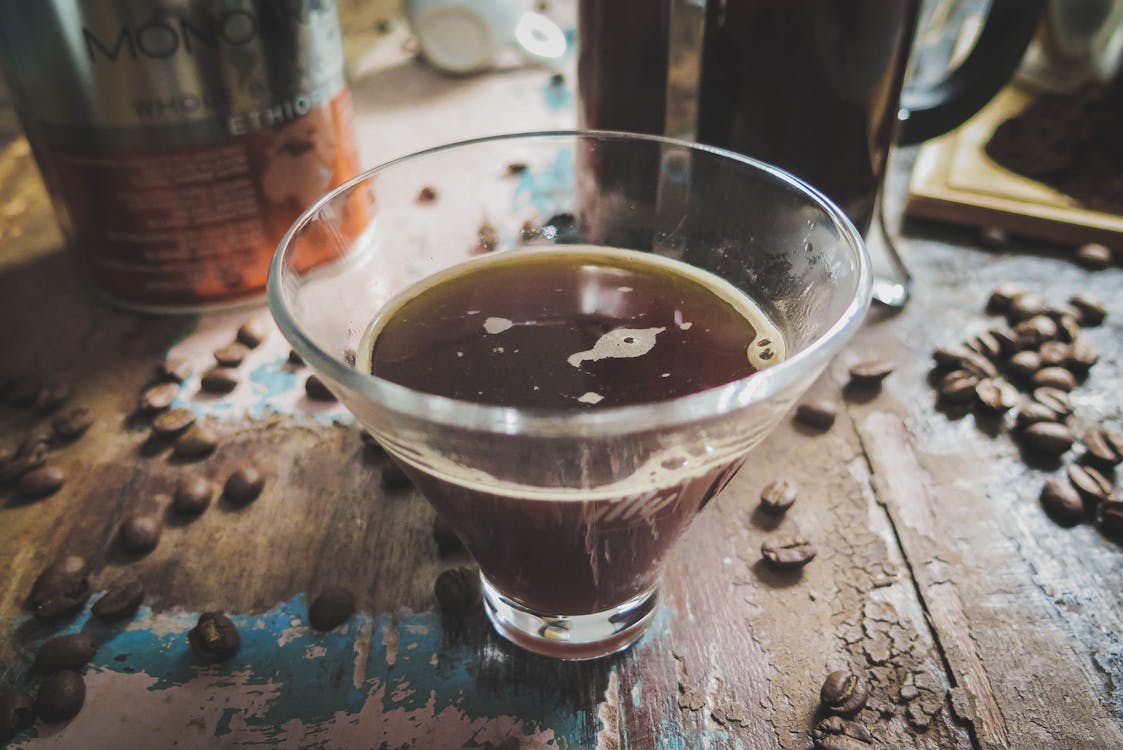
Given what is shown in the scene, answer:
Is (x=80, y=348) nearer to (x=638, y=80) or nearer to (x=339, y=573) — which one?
(x=339, y=573)

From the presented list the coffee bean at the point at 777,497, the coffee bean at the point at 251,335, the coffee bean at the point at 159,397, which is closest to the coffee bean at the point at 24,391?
the coffee bean at the point at 159,397

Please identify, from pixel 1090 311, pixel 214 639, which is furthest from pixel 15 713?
pixel 1090 311

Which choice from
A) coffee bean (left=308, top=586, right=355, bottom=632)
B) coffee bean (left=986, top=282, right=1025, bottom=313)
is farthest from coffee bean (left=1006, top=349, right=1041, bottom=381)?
coffee bean (left=308, top=586, right=355, bottom=632)

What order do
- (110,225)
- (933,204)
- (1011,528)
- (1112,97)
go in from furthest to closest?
(1112,97)
(933,204)
(110,225)
(1011,528)

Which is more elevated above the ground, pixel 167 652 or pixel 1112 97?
pixel 1112 97

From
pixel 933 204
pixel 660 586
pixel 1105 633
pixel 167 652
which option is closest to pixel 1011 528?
pixel 1105 633

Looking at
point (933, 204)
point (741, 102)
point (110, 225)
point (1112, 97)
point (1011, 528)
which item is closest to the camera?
point (1011, 528)

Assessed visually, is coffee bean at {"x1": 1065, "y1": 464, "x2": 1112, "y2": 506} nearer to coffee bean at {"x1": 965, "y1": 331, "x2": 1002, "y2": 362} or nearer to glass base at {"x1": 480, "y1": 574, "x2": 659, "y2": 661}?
coffee bean at {"x1": 965, "y1": 331, "x2": 1002, "y2": 362}
